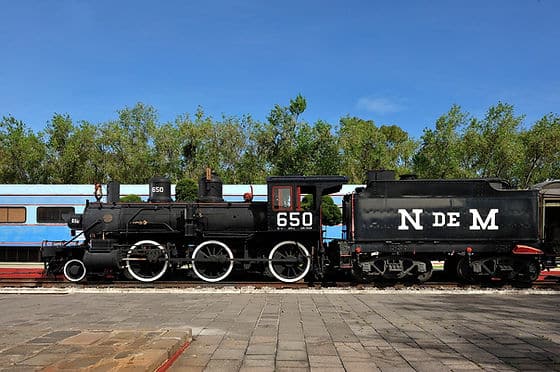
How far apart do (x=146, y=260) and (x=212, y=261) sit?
1.93m

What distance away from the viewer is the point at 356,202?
13.2 meters

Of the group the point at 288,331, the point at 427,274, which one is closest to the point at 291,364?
the point at 288,331

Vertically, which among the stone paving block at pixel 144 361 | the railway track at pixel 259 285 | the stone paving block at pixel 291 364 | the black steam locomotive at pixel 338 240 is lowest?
the railway track at pixel 259 285

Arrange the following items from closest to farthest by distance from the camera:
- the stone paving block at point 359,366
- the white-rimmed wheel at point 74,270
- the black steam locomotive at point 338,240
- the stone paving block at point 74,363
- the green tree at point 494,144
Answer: the stone paving block at point 74,363, the stone paving block at point 359,366, the black steam locomotive at point 338,240, the white-rimmed wheel at point 74,270, the green tree at point 494,144

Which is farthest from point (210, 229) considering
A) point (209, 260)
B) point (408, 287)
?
point (408, 287)

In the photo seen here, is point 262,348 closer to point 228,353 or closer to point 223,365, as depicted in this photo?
point 228,353

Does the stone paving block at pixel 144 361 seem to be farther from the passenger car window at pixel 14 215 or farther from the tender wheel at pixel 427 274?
the passenger car window at pixel 14 215

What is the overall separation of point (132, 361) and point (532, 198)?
11995 mm

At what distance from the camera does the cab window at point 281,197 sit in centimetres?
1351

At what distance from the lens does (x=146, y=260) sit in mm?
13719

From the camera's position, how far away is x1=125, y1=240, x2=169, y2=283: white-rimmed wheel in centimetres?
1362

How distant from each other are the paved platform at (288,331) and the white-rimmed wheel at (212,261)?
2.58 meters

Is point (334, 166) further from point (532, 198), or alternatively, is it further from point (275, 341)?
point (275, 341)

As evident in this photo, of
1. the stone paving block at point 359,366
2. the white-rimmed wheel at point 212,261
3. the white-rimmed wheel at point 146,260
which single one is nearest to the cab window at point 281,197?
the white-rimmed wheel at point 212,261
